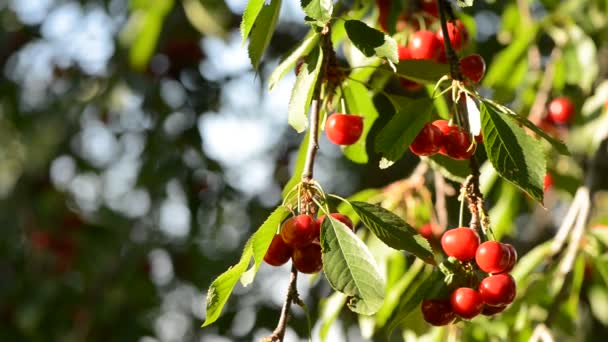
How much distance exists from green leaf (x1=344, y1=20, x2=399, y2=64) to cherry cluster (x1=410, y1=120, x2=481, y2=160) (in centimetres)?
11

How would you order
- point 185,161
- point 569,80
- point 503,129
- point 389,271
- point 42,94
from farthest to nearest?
1. point 42,94
2. point 185,161
3. point 569,80
4. point 389,271
5. point 503,129

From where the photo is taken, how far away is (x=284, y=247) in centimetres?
115

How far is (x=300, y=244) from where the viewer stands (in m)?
1.12

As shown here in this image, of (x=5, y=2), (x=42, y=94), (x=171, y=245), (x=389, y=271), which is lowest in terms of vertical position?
(x=171, y=245)

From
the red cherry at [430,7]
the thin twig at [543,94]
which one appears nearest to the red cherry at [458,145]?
the red cherry at [430,7]

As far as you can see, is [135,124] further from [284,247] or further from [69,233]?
[284,247]

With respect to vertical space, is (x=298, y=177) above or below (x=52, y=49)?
above

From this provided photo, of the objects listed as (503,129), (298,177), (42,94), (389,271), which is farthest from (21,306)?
(503,129)

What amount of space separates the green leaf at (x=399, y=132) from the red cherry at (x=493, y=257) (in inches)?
6.6

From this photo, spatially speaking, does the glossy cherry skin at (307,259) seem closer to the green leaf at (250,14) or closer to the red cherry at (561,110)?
the green leaf at (250,14)

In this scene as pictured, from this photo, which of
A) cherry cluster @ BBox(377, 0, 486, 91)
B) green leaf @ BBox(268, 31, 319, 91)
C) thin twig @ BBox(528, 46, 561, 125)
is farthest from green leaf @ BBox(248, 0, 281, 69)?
thin twig @ BBox(528, 46, 561, 125)

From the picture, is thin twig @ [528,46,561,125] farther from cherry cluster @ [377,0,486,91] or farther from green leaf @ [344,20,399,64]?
green leaf @ [344,20,399,64]

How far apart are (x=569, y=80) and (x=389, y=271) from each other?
814 millimetres

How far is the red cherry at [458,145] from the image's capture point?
117 cm
